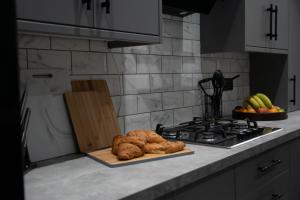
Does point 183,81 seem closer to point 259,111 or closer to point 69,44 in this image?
point 259,111

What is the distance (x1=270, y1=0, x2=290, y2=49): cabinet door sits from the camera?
96.3 inches

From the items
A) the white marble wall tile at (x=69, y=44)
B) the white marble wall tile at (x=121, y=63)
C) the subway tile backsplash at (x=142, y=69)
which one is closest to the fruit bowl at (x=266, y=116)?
the subway tile backsplash at (x=142, y=69)

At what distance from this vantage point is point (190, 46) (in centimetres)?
225

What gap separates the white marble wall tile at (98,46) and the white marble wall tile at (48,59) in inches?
5.8

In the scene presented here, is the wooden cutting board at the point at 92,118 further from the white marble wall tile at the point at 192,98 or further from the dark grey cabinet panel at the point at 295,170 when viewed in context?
the dark grey cabinet panel at the point at 295,170

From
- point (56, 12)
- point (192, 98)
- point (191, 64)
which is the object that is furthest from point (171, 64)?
point (56, 12)

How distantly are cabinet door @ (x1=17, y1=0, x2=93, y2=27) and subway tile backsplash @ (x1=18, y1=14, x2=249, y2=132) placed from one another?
0.34m

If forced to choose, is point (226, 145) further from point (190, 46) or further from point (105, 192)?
point (190, 46)

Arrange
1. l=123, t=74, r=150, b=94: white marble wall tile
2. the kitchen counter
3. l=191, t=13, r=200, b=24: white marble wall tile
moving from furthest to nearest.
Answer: l=191, t=13, r=200, b=24: white marble wall tile
l=123, t=74, r=150, b=94: white marble wall tile
the kitchen counter

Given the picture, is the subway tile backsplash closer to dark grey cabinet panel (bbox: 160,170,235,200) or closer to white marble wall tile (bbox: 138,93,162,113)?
white marble wall tile (bbox: 138,93,162,113)

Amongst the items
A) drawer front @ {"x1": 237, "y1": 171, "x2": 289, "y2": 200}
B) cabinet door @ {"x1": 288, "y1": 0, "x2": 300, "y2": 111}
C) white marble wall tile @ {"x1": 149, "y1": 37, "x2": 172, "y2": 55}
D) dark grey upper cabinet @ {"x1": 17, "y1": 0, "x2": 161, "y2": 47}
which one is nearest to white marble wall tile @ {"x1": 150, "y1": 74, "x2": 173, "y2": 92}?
white marble wall tile @ {"x1": 149, "y1": 37, "x2": 172, "y2": 55}

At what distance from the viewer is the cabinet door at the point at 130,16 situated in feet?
4.03

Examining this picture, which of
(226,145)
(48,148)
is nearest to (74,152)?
(48,148)

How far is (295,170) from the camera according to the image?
1.97m
